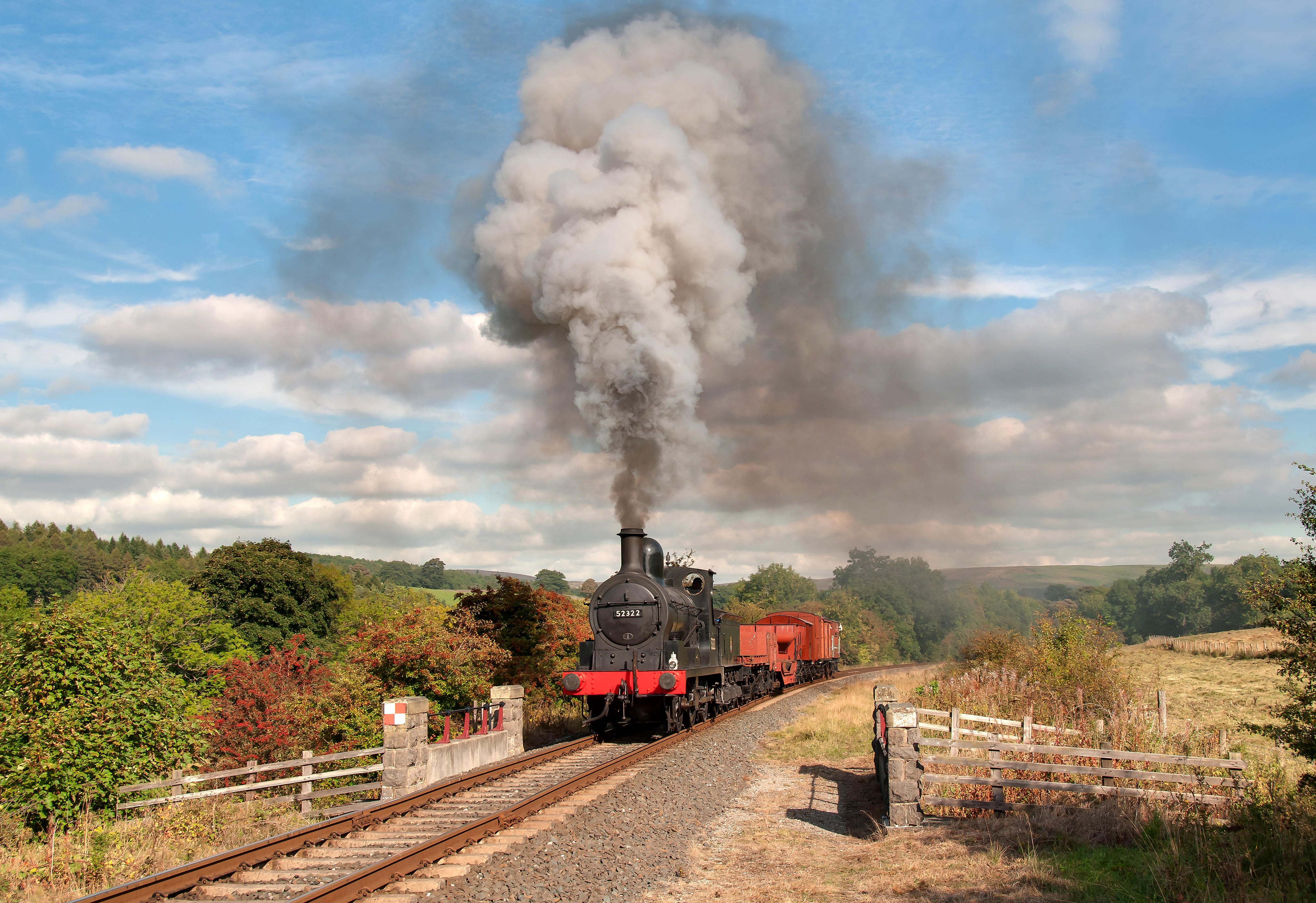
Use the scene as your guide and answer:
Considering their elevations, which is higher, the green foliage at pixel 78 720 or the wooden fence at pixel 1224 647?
the green foliage at pixel 78 720

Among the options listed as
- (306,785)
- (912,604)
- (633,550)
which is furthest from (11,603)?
(912,604)

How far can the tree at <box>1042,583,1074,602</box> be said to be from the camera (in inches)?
5625

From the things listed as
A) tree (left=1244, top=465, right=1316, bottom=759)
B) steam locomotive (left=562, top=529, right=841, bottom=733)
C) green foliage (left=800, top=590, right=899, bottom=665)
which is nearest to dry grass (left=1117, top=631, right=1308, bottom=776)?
tree (left=1244, top=465, right=1316, bottom=759)

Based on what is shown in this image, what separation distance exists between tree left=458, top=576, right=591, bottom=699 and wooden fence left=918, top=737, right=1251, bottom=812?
1338 centimetres

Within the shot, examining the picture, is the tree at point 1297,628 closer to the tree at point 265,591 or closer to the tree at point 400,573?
the tree at point 265,591

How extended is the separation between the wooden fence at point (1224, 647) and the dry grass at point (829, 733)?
76.4ft

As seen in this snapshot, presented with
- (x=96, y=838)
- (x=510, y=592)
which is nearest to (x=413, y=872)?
(x=96, y=838)

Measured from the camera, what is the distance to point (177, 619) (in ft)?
136

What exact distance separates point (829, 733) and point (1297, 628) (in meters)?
10.6

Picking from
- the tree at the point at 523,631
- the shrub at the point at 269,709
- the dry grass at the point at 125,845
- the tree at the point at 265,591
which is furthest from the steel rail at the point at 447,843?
the tree at the point at 265,591

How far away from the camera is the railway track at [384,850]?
715 cm

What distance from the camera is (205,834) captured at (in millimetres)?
10039

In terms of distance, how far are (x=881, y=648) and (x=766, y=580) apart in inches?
816

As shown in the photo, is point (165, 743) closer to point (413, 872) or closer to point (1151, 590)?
point (413, 872)
